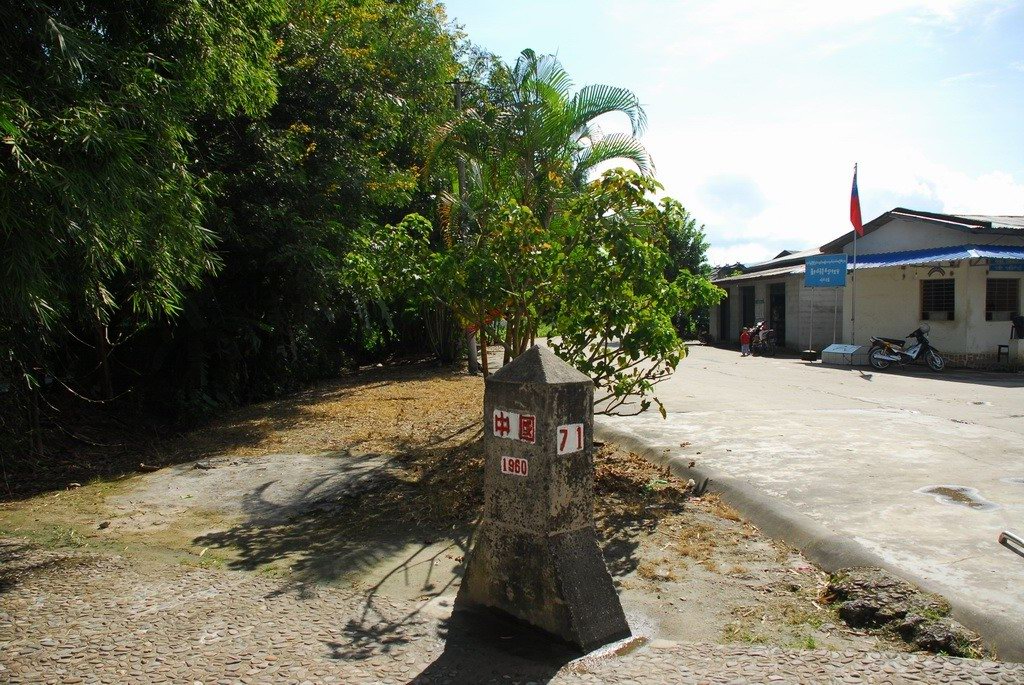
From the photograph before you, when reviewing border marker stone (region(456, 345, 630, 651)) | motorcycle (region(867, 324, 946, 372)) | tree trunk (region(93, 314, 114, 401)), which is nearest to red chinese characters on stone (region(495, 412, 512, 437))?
border marker stone (region(456, 345, 630, 651))

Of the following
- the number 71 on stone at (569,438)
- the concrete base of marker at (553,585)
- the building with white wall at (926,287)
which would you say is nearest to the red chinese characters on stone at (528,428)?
the number 71 on stone at (569,438)

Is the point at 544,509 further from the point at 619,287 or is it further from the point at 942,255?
the point at 942,255

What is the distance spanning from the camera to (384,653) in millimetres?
4297

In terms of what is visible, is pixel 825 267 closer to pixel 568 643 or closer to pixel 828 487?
pixel 828 487

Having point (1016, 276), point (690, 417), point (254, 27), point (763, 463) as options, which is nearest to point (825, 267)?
point (1016, 276)

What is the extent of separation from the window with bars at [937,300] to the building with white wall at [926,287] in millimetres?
25

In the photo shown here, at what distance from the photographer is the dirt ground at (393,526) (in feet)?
16.2

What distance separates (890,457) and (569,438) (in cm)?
551

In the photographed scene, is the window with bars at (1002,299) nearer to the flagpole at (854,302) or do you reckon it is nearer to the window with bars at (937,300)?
the window with bars at (937,300)

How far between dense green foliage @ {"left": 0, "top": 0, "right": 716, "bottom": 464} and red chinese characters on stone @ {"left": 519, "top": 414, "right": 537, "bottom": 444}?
2963mm

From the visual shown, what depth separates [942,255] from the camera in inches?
799

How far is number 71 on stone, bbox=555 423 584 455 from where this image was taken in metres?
4.46

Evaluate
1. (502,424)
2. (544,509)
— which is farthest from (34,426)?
(544,509)

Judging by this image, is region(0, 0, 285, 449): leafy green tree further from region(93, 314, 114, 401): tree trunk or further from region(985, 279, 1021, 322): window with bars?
region(985, 279, 1021, 322): window with bars
